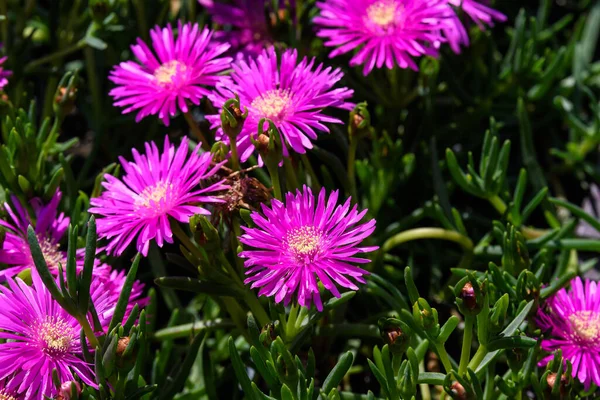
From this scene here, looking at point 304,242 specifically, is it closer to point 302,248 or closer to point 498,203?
point 302,248

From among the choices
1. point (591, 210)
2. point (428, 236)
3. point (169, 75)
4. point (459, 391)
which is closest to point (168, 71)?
point (169, 75)

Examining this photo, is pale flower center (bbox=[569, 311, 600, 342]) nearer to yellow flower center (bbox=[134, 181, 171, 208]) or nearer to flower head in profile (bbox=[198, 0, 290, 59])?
yellow flower center (bbox=[134, 181, 171, 208])

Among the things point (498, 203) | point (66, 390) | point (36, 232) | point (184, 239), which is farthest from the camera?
point (498, 203)

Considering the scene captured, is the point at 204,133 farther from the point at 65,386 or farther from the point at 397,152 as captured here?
the point at 65,386

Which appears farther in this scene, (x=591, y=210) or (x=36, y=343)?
(x=591, y=210)

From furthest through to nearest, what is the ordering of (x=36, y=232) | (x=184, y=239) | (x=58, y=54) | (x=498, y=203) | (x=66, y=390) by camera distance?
(x=58, y=54) < (x=498, y=203) < (x=36, y=232) < (x=184, y=239) < (x=66, y=390)

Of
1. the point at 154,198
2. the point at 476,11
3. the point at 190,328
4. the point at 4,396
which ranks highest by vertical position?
the point at 476,11
